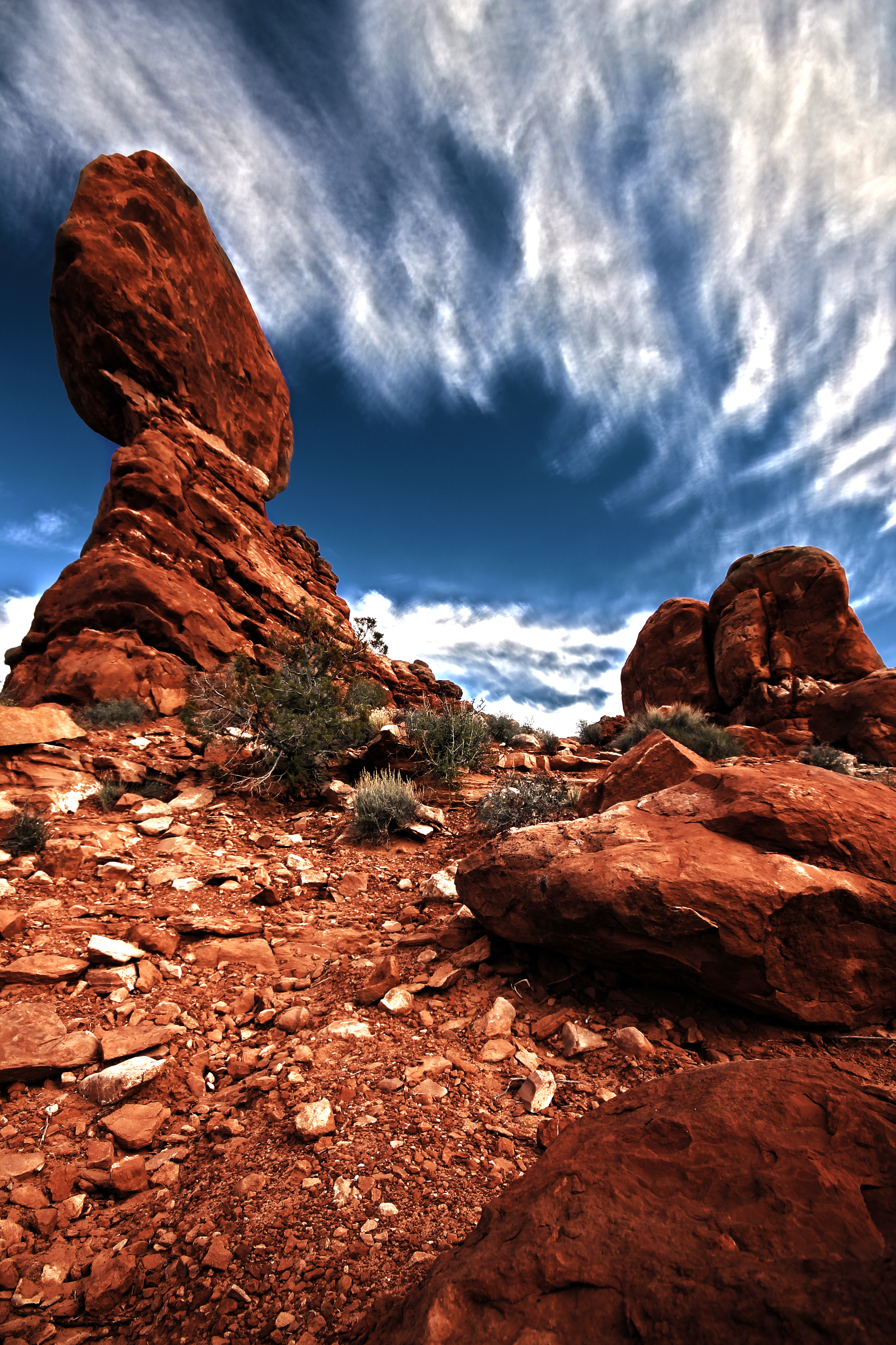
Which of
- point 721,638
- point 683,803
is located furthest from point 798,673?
point 683,803

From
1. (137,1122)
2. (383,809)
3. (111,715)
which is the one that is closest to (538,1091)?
(137,1122)

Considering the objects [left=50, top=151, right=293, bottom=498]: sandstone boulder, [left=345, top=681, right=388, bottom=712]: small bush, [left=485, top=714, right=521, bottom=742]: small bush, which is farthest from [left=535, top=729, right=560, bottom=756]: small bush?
[left=50, top=151, right=293, bottom=498]: sandstone boulder

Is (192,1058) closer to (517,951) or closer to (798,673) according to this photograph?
(517,951)

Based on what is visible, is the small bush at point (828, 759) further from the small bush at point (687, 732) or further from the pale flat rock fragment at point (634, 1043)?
the pale flat rock fragment at point (634, 1043)

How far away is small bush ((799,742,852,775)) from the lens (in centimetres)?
1023

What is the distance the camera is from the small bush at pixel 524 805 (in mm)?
6117

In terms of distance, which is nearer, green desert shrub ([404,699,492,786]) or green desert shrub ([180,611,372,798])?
green desert shrub ([180,611,372,798])

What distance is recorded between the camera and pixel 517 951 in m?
3.58

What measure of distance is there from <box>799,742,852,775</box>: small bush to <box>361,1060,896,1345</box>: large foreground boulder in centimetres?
1049

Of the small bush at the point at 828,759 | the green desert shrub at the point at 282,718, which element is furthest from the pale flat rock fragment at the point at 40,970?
the small bush at the point at 828,759

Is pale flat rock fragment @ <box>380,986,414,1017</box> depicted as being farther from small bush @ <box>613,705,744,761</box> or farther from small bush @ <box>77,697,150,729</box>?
small bush @ <box>613,705,744,761</box>

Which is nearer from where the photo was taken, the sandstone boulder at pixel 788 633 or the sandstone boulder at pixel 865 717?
the sandstone boulder at pixel 865 717

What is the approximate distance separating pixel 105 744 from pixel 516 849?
274 inches

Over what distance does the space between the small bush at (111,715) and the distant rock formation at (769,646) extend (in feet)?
53.5
